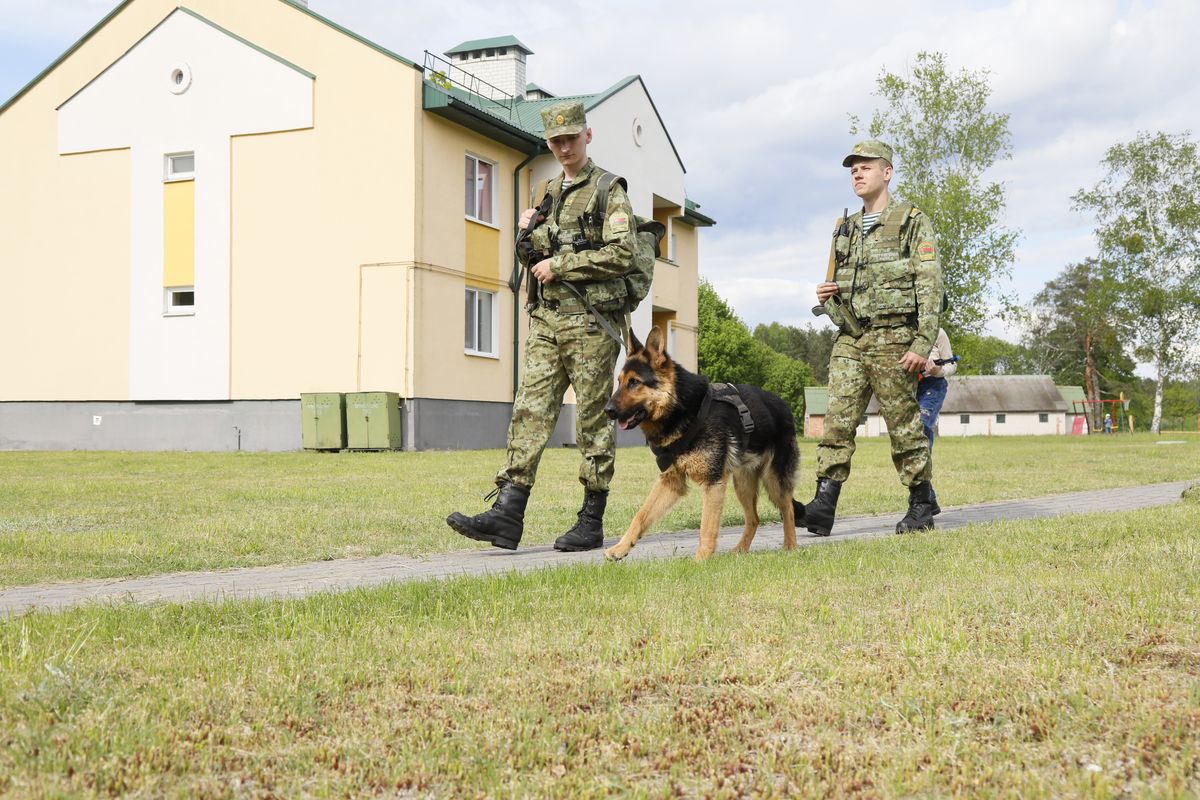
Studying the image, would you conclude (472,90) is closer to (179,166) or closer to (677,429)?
(179,166)

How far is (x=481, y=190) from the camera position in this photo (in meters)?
24.6

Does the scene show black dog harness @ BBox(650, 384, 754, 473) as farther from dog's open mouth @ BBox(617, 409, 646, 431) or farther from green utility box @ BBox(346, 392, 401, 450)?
green utility box @ BBox(346, 392, 401, 450)

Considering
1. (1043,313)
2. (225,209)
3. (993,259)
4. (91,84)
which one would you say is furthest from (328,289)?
(1043,313)

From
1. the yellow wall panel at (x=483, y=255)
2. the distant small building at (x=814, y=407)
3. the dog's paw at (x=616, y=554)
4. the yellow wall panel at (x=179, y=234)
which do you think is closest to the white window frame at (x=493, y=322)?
the yellow wall panel at (x=483, y=255)

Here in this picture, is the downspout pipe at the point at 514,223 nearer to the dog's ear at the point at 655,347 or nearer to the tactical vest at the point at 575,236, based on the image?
the tactical vest at the point at 575,236

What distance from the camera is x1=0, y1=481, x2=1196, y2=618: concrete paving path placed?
5.07 metres

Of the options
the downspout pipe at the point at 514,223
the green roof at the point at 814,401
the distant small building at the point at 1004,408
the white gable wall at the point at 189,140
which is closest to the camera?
the white gable wall at the point at 189,140

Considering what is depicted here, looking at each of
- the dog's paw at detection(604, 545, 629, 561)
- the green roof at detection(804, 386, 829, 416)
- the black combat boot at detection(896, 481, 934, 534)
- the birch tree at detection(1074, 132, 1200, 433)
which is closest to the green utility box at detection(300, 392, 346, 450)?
the black combat boot at detection(896, 481, 934, 534)

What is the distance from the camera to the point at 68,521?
818 centimetres

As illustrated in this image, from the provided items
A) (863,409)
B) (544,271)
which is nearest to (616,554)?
(544,271)

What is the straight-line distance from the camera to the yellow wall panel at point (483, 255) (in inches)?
938

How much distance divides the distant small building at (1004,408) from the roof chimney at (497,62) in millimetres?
53287

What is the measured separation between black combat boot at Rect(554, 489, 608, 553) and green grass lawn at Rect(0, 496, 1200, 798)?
80.8 inches

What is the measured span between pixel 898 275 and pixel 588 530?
9.25 feet
